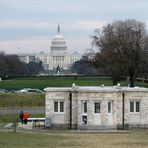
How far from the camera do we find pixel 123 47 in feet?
315

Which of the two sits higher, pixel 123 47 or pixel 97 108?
pixel 123 47

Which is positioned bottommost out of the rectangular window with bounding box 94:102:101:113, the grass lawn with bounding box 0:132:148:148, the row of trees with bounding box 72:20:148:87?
the grass lawn with bounding box 0:132:148:148

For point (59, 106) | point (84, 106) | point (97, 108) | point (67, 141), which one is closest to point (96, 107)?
point (97, 108)

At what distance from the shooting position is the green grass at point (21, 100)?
74875 millimetres

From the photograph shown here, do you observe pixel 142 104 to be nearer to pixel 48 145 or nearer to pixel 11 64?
pixel 48 145

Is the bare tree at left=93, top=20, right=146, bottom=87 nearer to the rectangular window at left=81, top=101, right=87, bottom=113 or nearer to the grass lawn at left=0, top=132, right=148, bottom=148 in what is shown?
Answer: the rectangular window at left=81, top=101, right=87, bottom=113

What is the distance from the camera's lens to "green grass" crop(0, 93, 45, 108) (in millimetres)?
74875

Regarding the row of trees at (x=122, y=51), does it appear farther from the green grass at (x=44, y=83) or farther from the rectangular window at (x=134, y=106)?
the rectangular window at (x=134, y=106)

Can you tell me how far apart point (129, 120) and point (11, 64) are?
432 feet

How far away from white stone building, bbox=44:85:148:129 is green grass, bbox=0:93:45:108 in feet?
74.8

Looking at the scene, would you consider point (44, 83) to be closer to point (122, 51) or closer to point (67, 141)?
point (122, 51)

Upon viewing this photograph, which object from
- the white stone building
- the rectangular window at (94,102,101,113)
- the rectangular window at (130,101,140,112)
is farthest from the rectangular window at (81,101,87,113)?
the rectangular window at (130,101,140,112)

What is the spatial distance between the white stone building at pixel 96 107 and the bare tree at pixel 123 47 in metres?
37.4

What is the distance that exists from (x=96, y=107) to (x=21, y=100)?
2627 cm
